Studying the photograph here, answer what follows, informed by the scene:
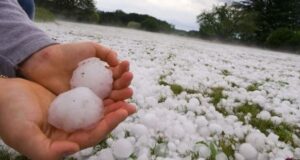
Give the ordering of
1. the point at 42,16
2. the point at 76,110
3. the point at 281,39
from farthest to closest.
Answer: the point at 281,39 < the point at 42,16 < the point at 76,110

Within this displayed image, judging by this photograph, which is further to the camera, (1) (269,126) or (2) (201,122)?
(1) (269,126)

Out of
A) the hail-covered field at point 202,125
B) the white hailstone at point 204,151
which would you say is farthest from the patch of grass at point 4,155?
the white hailstone at point 204,151

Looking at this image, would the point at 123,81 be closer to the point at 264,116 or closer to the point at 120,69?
the point at 120,69

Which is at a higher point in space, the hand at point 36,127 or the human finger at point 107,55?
the human finger at point 107,55

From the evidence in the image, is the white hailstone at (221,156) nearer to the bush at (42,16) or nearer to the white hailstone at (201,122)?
the white hailstone at (201,122)

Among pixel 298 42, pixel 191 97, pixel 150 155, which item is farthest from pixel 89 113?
pixel 298 42

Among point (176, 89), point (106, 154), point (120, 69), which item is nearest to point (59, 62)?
point (120, 69)

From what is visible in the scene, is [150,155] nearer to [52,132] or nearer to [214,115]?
[52,132]
